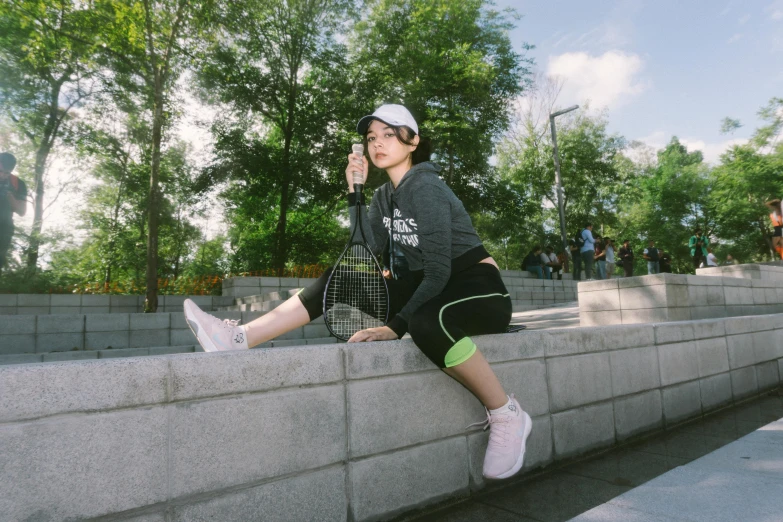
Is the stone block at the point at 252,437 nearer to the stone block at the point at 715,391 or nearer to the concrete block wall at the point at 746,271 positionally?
the stone block at the point at 715,391

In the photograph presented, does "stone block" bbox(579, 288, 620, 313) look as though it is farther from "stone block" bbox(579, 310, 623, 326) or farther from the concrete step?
the concrete step

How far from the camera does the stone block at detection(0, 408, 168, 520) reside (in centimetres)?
131

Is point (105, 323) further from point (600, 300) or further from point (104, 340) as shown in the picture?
point (600, 300)

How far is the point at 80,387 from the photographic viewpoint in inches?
56.6

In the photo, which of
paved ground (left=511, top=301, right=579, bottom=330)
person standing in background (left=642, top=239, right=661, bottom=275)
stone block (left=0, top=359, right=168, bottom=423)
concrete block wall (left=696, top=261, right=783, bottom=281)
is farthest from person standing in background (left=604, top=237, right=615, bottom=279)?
stone block (left=0, top=359, right=168, bottom=423)

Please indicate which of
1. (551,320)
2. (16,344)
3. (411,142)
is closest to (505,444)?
(411,142)

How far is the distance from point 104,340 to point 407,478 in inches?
261

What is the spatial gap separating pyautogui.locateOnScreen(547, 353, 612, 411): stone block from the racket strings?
3.58 ft

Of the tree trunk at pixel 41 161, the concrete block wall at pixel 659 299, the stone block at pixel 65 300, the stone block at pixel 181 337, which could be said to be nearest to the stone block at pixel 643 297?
the concrete block wall at pixel 659 299

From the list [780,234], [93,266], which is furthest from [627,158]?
[93,266]

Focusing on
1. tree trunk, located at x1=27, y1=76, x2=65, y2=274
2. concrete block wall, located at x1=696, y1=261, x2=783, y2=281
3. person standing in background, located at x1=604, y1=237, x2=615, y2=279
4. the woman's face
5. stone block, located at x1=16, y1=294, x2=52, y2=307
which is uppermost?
tree trunk, located at x1=27, y1=76, x2=65, y2=274

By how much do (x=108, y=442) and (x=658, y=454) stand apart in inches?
116

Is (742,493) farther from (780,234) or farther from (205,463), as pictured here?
(780,234)

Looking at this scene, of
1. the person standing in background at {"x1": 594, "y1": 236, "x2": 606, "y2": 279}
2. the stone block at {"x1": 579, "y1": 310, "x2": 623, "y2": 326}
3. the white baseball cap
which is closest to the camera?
the white baseball cap
